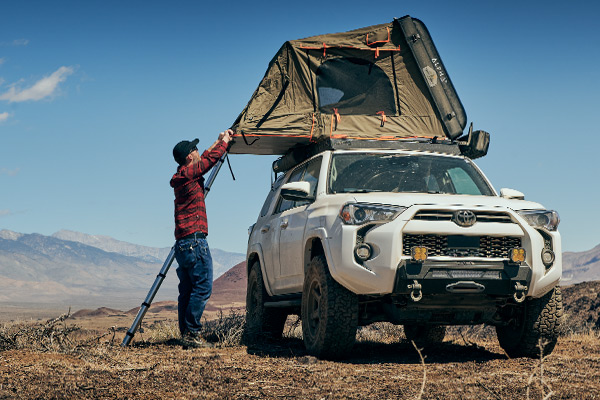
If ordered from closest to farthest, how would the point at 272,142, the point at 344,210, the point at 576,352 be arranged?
the point at 344,210, the point at 576,352, the point at 272,142

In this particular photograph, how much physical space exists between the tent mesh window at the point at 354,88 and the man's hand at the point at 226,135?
4.38 feet

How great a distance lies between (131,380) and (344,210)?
7.53 feet

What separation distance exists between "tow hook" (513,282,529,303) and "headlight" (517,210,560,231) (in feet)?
1.97

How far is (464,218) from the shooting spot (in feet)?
22.9

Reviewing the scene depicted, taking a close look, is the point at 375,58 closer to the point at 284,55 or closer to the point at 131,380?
the point at 284,55

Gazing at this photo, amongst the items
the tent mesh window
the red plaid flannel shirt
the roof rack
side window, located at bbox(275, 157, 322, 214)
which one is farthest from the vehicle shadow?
the tent mesh window

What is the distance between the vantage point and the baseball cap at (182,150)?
29.0ft

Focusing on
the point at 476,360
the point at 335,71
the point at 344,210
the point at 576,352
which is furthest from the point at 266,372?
the point at 335,71

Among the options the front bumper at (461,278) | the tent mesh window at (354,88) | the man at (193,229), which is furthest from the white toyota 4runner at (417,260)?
the tent mesh window at (354,88)

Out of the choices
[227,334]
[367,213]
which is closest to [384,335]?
[227,334]

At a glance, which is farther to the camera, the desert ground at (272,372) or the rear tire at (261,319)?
the rear tire at (261,319)

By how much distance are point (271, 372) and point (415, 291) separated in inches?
55.1

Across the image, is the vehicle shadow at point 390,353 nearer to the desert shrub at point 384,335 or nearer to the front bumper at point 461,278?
the front bumper at point 461,278

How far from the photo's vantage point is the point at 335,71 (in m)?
10.4
